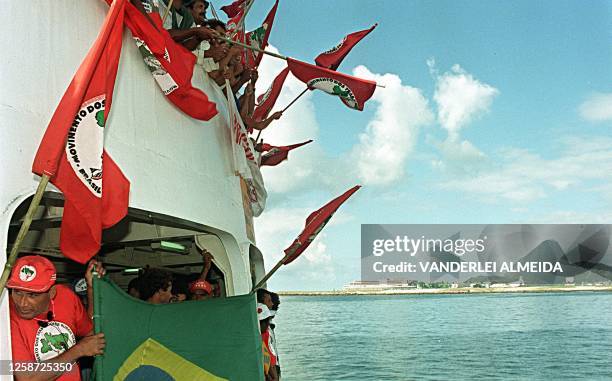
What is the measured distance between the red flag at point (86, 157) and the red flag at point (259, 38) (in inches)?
137

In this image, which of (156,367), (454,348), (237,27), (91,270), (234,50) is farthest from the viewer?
(454,348)

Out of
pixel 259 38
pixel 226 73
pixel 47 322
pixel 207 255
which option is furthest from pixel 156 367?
pixel 259 38

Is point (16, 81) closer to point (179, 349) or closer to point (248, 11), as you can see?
point (179, 349)

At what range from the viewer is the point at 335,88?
17.4 feet

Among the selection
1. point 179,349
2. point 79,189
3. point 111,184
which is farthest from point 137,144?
point 179,349

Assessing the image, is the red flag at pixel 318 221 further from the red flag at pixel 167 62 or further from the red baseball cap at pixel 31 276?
the red baseball cap at pixel 31 276

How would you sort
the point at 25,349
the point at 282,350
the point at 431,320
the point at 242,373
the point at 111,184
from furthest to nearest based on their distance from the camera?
the point at 431,320, the point at 282,350, the point at 242,373, the point at 111,184, the point at 25,349

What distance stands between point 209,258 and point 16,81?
307 centimetres

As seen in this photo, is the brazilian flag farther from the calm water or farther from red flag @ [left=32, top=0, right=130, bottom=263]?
the calm water

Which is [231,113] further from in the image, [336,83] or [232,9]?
[232,9]

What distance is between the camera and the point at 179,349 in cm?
440

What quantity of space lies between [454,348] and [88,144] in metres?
41.8

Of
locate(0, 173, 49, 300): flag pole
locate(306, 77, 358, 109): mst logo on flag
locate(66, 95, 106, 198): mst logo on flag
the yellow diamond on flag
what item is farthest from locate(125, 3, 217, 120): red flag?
the yellow diamond on flag

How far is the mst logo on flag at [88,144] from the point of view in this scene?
10.9 ft
